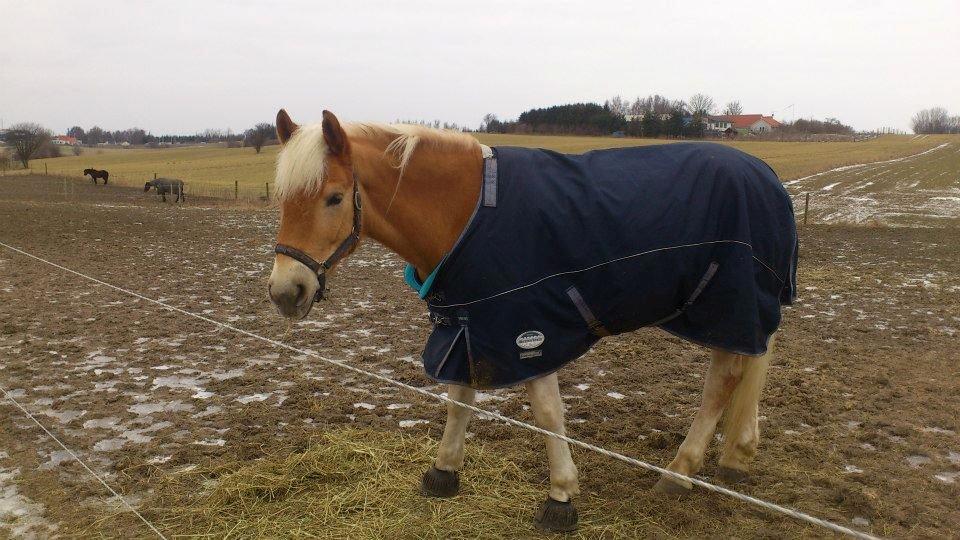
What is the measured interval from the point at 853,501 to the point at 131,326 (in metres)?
7.13

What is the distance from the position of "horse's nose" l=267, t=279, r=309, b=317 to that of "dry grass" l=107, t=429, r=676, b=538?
1236 millimetres

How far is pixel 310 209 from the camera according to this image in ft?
9.35

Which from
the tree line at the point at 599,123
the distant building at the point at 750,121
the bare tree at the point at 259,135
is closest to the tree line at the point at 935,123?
the distant building at the point at 750,121

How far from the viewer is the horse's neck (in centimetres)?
311

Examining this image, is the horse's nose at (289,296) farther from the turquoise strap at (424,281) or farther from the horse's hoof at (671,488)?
the horse's hoof at (671,488)

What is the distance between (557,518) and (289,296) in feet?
5.95

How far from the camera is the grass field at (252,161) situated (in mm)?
41000

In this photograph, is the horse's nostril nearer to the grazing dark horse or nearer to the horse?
the horse

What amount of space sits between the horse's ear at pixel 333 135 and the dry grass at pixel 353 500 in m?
1.98

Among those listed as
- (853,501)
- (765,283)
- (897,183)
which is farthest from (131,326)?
(897,183)

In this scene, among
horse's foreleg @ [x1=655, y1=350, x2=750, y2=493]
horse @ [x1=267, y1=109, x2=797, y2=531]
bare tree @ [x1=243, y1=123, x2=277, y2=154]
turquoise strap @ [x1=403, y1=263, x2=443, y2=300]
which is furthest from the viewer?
bare tree @ [x1=243, y1=123, x2=277, y2=154]

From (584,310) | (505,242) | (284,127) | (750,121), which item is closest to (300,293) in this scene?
(284,127)

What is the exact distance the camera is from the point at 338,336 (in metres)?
6.88

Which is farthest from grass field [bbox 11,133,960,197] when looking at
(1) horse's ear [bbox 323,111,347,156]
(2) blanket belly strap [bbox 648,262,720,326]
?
(2) blanket belly strap [bbox 648,262,720,326]
